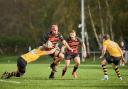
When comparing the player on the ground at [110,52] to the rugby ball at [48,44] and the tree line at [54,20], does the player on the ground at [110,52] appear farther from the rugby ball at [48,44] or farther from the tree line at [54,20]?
the tree line at [54,20]

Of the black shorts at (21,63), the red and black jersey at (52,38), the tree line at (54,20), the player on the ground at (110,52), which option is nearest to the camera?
the black shorts at (21,63)

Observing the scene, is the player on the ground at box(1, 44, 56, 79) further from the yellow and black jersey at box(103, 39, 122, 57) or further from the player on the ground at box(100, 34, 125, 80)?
the yellow and black jersey at box(103, 39, 122, 57)

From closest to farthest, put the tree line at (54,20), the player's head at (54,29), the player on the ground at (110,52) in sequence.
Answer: the player's head at (54,29)
the player on the ground at (110,52)
the tree line at (54,20)

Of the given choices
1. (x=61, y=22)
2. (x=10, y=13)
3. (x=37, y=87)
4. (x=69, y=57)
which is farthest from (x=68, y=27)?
(x=37, y=87)

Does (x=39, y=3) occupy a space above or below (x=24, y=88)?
above

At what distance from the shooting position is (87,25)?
73000mm

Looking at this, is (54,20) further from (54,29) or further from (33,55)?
(33,55)

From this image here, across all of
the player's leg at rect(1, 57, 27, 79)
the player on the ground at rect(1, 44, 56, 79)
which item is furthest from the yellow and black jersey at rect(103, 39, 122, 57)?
the player's leg at rect(1, 57, 27, 79)

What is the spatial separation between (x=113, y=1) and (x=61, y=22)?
696 centimetres

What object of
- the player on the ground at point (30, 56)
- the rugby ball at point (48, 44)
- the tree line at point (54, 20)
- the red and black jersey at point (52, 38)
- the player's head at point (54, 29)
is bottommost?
the player on the ground at point (30, 56)

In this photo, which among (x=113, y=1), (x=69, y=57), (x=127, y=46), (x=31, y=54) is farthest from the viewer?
(x=113, y=1)

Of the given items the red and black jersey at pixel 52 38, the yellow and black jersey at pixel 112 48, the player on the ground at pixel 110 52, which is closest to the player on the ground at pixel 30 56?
the red and black jersey at pixel 52 38

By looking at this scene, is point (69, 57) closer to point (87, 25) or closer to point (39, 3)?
point (87, 25)

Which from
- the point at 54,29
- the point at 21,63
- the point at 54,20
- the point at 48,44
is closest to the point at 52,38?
the point at 54,29
